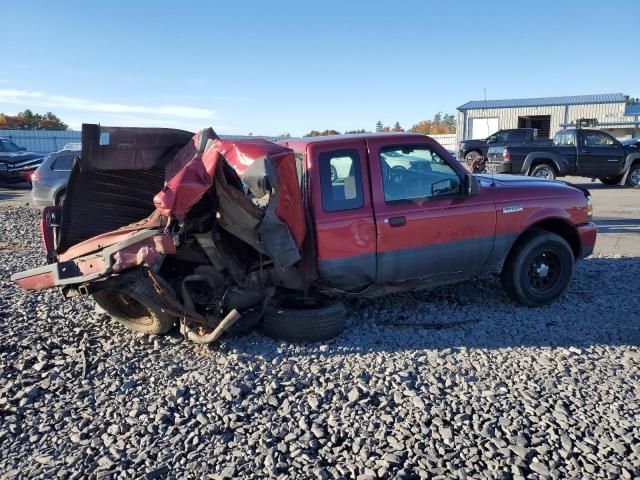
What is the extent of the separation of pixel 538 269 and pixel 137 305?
4.09 meters

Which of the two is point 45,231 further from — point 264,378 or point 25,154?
point 25,154

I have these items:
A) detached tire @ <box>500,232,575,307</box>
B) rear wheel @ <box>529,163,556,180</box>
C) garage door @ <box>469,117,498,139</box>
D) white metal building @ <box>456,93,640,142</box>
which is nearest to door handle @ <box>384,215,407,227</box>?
detached tire @ <box>500,232,575,307</box>

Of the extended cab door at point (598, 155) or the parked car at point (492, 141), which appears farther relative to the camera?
the parked car at point (492, 141)

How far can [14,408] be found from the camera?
12.1 ft

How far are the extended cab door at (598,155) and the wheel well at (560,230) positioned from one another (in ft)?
45.8

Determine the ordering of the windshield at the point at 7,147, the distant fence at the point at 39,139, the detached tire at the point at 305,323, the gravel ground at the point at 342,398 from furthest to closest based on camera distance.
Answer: the distant fence at the point at 39,139, the windshield at the point at 7,147, the detached tire at the point at 305,323, the gravel ground at the point at 342,398

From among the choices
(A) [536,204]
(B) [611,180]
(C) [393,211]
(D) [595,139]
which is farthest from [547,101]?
(C) [393,211]

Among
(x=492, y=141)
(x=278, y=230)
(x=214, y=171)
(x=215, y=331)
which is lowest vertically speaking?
(x=215, y=331)

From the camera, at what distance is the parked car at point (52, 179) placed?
39.1 ft

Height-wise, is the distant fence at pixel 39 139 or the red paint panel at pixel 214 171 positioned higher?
the distant fence at pixel 39 139

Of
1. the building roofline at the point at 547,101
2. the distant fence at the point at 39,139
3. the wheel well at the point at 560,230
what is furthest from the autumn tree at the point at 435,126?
the wheel well at the point at 560,230

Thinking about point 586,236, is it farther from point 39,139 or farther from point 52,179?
point 39,139

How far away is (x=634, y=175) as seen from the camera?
1900cm

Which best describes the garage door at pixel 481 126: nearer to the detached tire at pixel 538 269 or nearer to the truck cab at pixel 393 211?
the detached tire at pixel 538 269
